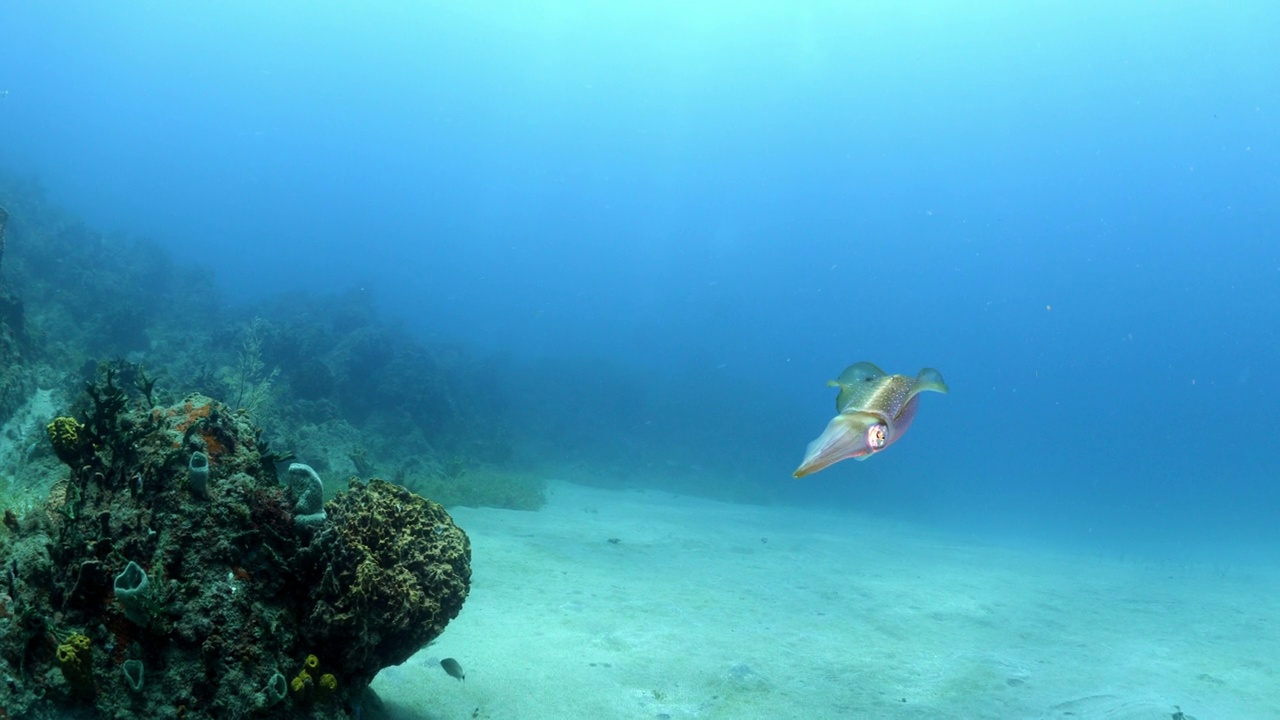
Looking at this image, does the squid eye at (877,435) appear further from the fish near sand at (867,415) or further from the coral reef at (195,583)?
the coral reef at (195,583)

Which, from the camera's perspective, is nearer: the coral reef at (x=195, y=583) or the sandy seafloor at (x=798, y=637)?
the coral reef at (x=195, y=583)

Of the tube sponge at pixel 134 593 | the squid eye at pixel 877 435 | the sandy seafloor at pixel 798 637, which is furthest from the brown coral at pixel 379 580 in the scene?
the squid eye at pixel 877 435

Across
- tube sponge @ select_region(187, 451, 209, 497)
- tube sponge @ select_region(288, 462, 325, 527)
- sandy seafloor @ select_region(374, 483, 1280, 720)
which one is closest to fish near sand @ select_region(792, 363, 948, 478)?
tube sponge @ select_region(288, 462, 325, 527)

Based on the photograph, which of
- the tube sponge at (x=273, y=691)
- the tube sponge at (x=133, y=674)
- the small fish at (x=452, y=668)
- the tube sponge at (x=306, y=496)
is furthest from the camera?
the small fish at (x=452, y=668)

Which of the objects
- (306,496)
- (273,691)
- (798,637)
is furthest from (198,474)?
(798,637)

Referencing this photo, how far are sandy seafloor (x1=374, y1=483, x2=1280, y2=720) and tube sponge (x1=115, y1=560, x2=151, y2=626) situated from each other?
2260mm

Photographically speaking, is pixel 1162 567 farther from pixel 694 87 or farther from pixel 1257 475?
pixel 1257 475

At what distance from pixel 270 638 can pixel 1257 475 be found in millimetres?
132406

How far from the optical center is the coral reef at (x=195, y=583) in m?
3.00

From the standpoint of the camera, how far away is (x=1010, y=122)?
92562mm

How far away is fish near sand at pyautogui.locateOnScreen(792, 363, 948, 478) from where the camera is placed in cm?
227

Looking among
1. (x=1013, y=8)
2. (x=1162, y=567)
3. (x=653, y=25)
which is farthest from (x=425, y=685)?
(x=653, y=25)

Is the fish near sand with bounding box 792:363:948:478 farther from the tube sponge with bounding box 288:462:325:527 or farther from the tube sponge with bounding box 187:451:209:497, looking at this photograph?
the tube sponge with bounding box 187:451:209:497

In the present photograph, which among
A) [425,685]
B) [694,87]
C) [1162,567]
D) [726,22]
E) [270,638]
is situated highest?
[694,87]
